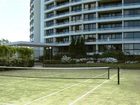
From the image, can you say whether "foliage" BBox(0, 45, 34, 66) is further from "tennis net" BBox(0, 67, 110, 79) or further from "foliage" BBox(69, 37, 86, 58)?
"foliage" BBox(69, 37, 86, 58)

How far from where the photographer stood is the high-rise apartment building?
7819cm

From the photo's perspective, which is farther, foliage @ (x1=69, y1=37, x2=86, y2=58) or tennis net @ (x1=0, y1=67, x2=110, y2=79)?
foliage @ (x1=69, y1=37, x2=86, y2=58)

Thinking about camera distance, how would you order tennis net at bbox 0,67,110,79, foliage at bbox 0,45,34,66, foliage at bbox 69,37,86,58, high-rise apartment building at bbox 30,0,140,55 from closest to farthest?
tennis net at bbox 0,67,110,79 < foliage at bbox 0,45,34,66 < foliage at bbox 69,37,86,58 < high-rise apartment building at bbox 30,0,140,55

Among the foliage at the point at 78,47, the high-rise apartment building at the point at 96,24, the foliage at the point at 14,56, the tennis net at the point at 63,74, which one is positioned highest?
the high-rise apartment building at the point at 96,24

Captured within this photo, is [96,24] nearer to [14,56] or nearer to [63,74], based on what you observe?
[14,56]

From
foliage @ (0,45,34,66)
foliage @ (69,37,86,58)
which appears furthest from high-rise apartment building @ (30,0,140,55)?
foliage @ (0,45,34,66)

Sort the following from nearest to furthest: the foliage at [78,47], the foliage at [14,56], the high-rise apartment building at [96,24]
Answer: the foliage at [14,56], the foliage at [78,47], the high-rise apartment building at [96,24]

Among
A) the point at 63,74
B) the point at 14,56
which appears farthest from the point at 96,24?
the point at 63,74

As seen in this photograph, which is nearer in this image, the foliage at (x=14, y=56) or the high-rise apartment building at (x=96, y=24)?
the foliage at (x=14, y=56)

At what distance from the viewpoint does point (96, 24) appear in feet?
271

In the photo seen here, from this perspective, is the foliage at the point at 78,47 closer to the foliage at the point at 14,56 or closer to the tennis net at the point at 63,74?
the foliage at the point at 14,56

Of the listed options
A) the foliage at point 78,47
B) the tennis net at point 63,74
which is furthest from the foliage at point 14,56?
the foliage at point 78,47

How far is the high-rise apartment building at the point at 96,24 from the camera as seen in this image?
7819 cm

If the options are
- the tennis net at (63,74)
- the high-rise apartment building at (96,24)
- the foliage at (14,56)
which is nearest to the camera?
the tennis net at (63,74)
